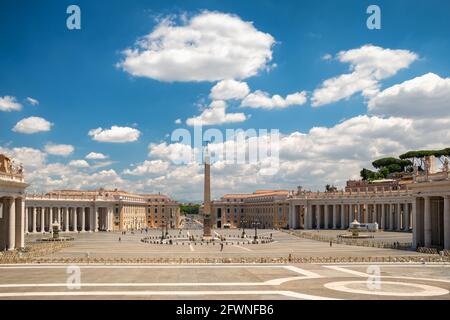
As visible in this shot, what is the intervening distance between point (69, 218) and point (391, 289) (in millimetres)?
134291

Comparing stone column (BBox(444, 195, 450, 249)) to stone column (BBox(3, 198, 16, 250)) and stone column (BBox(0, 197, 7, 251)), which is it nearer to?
stone column (BBox(3, 198, 16, 250))

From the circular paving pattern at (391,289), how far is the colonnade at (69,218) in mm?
110350

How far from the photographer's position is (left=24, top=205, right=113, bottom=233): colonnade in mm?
137250

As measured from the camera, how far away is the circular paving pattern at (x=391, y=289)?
112 feet

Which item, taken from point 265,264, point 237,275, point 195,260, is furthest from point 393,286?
point 195,260

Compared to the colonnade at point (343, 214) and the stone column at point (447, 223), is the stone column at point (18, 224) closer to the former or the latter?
the stone column at point (447, 223)

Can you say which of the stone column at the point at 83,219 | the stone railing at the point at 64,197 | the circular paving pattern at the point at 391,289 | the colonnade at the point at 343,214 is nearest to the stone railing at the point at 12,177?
the circular paving pattern at the point at 391,289

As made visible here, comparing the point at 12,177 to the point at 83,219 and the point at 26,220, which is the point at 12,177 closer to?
the point at 26,220

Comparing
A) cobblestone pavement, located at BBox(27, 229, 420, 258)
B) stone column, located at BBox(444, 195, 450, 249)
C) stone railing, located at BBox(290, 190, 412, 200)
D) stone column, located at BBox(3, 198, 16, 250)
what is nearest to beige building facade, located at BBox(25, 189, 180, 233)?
stone railing, located at BBox(290, 190, 412, 200)

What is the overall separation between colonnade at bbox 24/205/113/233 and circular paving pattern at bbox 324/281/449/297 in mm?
110350
